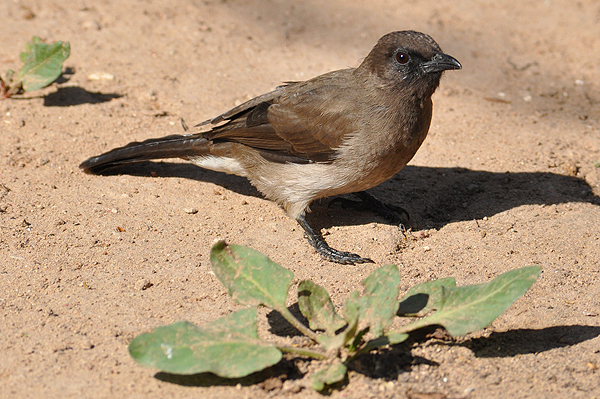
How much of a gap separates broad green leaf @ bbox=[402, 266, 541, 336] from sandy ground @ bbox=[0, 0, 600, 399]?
0.95 feet

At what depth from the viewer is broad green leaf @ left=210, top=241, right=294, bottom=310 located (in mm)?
3506

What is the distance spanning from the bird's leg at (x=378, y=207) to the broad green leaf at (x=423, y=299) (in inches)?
65.1

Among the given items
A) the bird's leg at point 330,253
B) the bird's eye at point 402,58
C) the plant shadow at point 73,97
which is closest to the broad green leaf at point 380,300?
the bird's leg at point 330,253

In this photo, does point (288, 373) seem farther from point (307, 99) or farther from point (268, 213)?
point (307, 99)

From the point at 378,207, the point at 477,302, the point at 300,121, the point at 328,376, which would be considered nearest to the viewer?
the point at 328,376

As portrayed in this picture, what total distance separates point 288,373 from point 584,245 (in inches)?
113

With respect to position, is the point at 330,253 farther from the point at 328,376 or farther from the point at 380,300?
the point at 328,376

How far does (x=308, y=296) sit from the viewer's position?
3.56 meters

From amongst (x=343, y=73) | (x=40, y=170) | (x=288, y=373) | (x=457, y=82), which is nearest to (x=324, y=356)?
(x=288, y=373)

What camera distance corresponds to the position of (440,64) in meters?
4.90

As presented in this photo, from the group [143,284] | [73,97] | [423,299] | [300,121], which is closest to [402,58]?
[300,121]

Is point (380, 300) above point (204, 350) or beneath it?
above

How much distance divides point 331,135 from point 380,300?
2.02 metres

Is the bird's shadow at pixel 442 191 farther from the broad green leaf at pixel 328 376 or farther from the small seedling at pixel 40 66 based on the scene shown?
the broad green leaf at pixel 328 376
